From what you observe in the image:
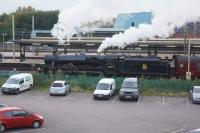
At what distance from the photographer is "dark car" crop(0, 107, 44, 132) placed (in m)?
24.5

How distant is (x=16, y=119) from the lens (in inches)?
982

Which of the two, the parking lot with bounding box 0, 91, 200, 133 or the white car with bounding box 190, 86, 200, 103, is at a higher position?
the white car with bounding box 190, 86, 200, 103

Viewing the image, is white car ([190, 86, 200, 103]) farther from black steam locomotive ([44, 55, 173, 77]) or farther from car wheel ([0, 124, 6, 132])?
car wheel ([0, 124, 6, 132])

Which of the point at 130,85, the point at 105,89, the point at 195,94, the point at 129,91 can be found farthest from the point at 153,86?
the point at 195,94

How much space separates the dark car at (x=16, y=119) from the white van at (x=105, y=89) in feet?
33.7

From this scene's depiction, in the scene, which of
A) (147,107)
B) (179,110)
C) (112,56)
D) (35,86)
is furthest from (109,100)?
(112,56)

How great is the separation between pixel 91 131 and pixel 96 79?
1475 cm

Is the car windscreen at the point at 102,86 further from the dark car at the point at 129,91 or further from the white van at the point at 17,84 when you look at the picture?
the white van at the point at 17,84

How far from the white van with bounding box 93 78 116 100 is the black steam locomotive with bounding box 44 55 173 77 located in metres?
7.80

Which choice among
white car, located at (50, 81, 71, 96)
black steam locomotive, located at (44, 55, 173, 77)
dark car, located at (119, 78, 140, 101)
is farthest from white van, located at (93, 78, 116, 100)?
black steam locomotive, located at (44, 55, 173, 77)

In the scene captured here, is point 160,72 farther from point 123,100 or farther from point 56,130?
point 56,130

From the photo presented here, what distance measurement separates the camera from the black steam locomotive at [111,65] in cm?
4531

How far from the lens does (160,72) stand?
149 ft

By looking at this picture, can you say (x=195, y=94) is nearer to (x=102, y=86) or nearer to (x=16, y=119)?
(x=102, y=86)
